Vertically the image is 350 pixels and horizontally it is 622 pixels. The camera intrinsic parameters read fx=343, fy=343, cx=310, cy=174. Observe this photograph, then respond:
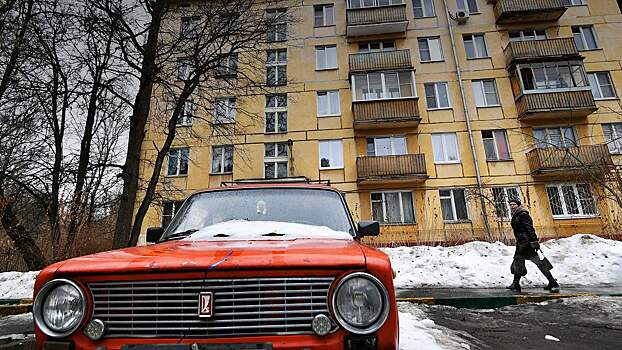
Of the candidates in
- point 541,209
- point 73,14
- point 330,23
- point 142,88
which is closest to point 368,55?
point 330,23

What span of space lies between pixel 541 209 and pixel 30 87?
22016mm

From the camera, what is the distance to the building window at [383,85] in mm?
19875

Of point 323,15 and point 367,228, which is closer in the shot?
point 367,228

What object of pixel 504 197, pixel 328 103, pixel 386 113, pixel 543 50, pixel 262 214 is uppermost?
pixel 543 50

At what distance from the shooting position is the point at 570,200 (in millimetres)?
18109

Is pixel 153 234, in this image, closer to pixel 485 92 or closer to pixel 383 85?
pixel 383 85

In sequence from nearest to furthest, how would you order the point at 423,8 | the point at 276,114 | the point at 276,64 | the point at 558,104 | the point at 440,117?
the point at 558,104
the point at 440,117
the point at 276,114
the point at 276,64
the point at 423,8

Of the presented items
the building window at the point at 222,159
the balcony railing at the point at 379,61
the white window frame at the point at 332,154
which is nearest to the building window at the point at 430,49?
the balcony railing at the point at 379,61

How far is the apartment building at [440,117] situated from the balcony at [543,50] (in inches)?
2.2

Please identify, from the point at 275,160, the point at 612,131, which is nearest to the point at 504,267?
the point at 275,160

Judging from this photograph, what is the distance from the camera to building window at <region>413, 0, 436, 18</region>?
22.4 m

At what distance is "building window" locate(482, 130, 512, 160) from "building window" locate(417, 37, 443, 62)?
5595 mm

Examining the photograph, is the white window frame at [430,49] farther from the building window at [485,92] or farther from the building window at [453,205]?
the building window at [453,205]

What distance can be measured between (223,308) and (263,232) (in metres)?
1.03
